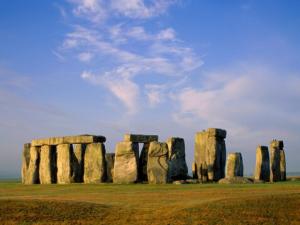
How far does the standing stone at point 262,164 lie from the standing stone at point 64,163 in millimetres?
10477

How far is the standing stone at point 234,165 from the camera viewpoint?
90.1 ft

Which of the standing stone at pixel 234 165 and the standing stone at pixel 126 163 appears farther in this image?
the standing stone at pixel 234 165

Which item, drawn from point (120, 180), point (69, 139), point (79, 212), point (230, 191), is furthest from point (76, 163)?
point (79, 212)

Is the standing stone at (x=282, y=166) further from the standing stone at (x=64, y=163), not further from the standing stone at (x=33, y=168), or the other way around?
the standing stone at (x=33, y=168)

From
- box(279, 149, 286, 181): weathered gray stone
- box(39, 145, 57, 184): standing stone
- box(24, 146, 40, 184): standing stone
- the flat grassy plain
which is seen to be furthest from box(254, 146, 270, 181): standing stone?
box(24, 146, 40, 184): standing stone

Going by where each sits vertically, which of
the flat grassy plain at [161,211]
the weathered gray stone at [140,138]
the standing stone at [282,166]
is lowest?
the flat grassy plain at [161,211]

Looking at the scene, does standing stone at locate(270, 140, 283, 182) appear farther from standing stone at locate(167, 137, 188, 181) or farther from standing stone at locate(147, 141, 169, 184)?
standing stone at locate(147, 141, 169, 184)

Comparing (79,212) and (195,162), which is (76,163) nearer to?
(195,162)

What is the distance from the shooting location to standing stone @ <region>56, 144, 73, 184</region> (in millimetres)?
29016

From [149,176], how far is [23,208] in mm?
11256

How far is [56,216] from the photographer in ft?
45.0

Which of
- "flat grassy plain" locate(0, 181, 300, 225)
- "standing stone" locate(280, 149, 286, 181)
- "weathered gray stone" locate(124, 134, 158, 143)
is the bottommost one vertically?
"flat grassy plain" locate(0, 181, 300, 225)

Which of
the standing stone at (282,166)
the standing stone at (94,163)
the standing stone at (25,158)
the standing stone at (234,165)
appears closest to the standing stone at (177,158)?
the standing stone at (234,165)

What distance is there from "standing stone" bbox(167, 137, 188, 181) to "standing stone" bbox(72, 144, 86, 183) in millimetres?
5243
